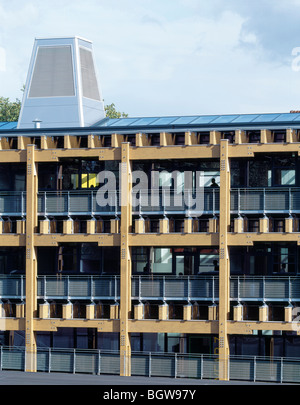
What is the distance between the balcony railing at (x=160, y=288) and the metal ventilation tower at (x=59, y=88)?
1055 cm

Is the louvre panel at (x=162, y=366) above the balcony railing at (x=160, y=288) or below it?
below

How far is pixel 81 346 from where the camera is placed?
187 ft

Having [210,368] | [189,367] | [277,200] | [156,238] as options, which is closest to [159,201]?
[156,238]

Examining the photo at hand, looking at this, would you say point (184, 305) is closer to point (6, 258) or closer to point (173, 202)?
point (173, 202)

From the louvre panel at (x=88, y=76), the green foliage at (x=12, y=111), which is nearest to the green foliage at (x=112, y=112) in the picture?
the green foliage at (x=12, y=111)

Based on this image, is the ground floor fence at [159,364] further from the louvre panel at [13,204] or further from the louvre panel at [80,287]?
the louvre panel at [13,204]

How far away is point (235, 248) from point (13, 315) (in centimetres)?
1250

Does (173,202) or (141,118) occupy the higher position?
(141,118)

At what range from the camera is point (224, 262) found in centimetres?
5322

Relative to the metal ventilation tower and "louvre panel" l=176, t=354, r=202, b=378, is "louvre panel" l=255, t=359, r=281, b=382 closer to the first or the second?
"louvre panel" l=176, t=354, r=202, b=378

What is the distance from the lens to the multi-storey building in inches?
2098

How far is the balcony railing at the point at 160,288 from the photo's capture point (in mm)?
52781

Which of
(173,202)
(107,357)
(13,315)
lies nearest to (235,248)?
(173,202)

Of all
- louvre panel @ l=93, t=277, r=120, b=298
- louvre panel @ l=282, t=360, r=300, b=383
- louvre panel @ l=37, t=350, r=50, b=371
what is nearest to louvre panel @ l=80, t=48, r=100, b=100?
louvre panel @ l=93, t=277, r=120, b=298
